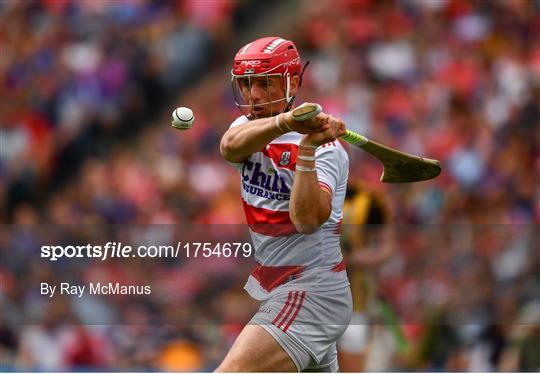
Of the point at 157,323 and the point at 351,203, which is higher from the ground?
the point at 351,203

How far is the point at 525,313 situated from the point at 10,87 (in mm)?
6436

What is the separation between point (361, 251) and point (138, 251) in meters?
1.72

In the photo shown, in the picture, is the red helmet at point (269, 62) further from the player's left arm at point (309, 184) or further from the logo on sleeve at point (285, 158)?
the player's left arm at point (309, 184)

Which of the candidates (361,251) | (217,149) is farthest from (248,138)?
(217,149)

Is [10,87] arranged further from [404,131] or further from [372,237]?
[372,237]

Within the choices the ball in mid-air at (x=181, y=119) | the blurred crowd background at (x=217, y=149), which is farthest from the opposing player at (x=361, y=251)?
the ball in mid-air at (x=181, y=119)

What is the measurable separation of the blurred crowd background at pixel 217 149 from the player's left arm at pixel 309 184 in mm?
3991

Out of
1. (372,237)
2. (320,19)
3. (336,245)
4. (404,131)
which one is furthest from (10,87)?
(336,245)

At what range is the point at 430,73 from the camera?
11.8m

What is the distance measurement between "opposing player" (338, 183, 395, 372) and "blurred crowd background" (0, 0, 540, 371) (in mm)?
674

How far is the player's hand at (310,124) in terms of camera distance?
14.2ft

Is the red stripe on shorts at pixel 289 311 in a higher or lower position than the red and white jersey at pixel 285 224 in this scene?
lower

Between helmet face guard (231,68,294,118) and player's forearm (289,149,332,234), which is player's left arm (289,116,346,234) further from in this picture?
helmet face guard (231,68,294,118)

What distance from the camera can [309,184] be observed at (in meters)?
4.38
